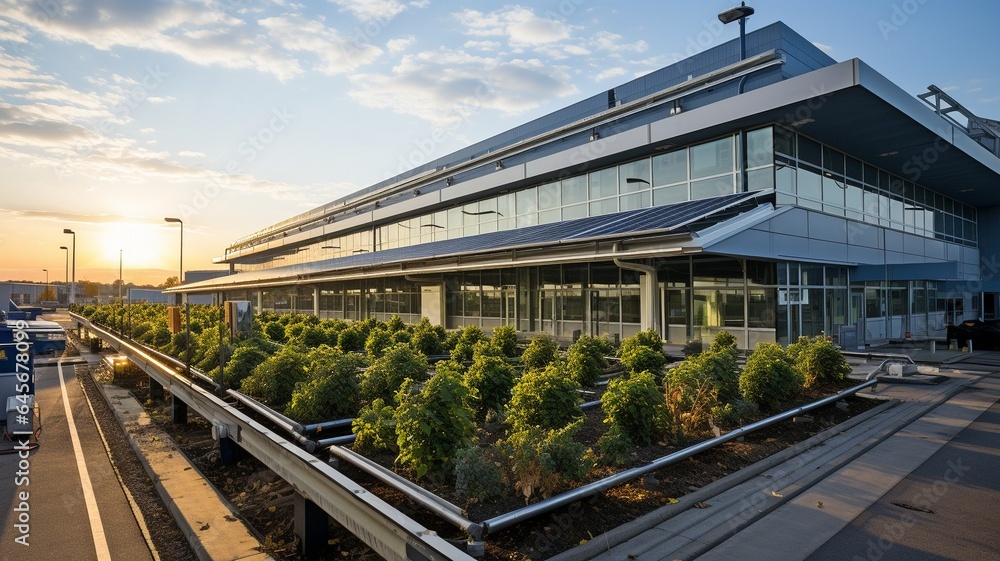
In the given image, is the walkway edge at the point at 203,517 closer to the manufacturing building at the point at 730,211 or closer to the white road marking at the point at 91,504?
the white road marking at the point at 91,504

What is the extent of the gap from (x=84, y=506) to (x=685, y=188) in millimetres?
20317

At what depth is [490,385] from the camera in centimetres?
916

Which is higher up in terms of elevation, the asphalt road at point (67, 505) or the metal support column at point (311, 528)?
the metal support column at point (311, 528)

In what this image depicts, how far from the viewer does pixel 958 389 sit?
12.9 m

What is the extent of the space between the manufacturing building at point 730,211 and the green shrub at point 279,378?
1003 cm

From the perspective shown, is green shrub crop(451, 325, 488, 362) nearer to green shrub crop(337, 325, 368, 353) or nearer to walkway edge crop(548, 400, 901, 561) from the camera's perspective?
green shrub crop(337, 325, 368, 353)

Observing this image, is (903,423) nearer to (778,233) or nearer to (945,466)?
(945,466)

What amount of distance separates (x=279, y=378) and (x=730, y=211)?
1394 centimetres

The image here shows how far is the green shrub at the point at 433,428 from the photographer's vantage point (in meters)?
5.92

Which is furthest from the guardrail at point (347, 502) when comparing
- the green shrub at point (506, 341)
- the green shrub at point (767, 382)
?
Answer: the green shrub at point (506, 341)

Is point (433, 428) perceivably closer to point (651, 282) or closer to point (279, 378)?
point (279, 378)

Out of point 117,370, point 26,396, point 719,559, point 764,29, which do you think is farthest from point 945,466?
point 117,370

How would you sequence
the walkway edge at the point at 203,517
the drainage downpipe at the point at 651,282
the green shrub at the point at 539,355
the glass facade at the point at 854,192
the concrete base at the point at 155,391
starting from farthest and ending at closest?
1. the glass facade at the point at 854,192
2. the drainage downpipe at the point at 651,282
3. the concrete base at the point at 155,391
4. the green shrub at the point at 539,355
5. the walkway edge at the point at 203,517

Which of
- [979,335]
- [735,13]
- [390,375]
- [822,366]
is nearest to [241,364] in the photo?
[390,375]
